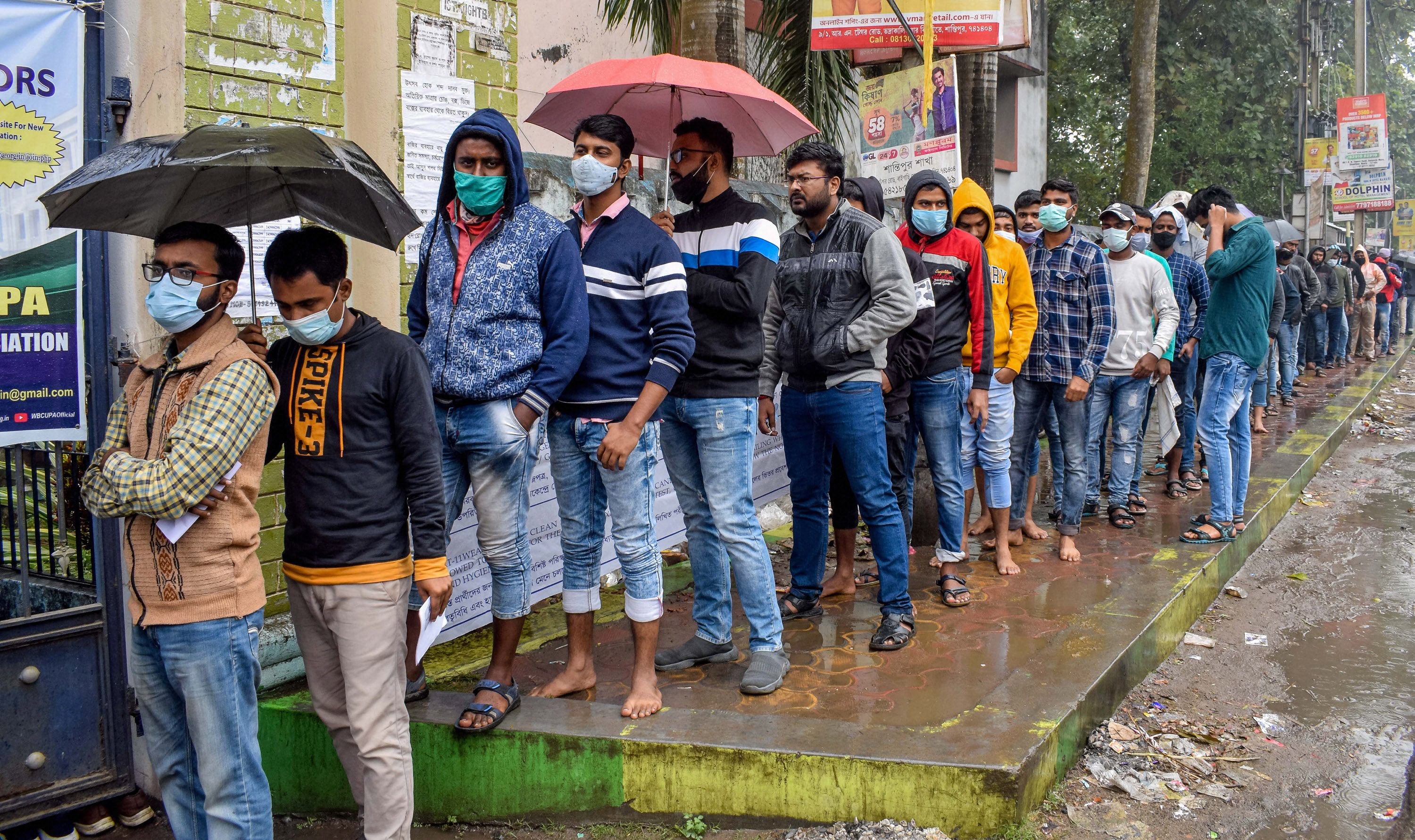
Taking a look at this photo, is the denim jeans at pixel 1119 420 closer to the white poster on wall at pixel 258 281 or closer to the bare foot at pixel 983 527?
the bare foot at pixel 983 527

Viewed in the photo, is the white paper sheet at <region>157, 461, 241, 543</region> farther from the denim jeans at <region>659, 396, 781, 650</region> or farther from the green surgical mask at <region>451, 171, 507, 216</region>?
the denim jeans at <region>659, 396, 781, 650</region>

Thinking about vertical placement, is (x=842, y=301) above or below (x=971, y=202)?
below

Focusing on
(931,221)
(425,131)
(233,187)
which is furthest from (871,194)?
(233,187)

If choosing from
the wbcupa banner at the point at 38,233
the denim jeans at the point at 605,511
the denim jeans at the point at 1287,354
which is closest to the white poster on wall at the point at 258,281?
the wbcupa banner at the point at 38,233

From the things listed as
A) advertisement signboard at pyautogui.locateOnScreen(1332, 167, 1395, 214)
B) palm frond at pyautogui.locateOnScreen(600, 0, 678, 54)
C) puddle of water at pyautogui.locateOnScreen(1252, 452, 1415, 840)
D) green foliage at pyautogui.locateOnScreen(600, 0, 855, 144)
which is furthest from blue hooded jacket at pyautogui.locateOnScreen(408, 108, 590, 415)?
advertisement signboard at pyautogui.locateOnScreen(1332, 167, 1395, 214)

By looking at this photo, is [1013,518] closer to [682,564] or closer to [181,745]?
[682,564]

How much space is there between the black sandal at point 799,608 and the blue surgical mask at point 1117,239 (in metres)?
3.41

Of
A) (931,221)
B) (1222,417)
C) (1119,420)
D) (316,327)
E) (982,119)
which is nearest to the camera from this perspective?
(316,327)

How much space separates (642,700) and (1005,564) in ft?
9.36

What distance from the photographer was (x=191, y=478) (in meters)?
2.76

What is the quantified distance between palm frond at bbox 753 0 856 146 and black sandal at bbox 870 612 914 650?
595 cm

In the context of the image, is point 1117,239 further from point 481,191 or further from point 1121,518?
point 481,191

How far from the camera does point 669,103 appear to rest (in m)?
4.70

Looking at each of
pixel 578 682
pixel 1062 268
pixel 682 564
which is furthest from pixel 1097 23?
pixel 578 682
